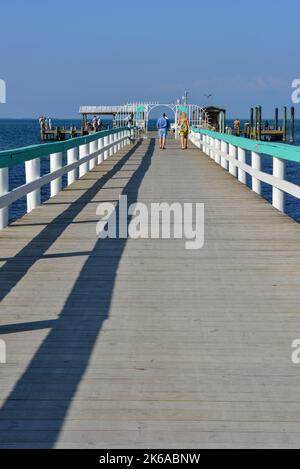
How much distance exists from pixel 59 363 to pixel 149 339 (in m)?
0.90

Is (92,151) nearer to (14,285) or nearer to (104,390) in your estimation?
(14,285)

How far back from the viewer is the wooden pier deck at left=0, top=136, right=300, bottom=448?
5.18 metres

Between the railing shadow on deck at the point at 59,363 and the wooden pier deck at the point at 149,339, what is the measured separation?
0.01m

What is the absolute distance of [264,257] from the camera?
1070cm

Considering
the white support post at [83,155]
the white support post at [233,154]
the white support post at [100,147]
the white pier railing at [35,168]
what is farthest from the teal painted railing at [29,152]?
the white support post at [100,147]

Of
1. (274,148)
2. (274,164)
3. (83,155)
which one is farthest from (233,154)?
(274,164)

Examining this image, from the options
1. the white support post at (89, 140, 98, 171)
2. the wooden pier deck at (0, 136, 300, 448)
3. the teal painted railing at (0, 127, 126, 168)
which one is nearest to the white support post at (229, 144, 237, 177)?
the white support post at (89, 140, 98, 171)

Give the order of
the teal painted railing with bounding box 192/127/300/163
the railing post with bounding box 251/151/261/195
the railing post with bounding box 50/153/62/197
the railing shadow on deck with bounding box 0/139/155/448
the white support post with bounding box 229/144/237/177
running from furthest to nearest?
the white support post with bounding box 229/144/237/177 < the railing post with bounding box 251/151/261/195 < the railing post with bounding box 50/153/62/197 < the teal painted railing with bounding box 192/127/300/163 < the railing shadow on deck with bounding box 0/139/155/448

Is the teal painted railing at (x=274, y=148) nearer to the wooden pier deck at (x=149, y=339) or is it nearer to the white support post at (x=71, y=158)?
the wooden pier deck at (x=149, y=339)

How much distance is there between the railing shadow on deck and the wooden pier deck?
1 cm

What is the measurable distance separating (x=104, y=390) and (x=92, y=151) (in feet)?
70.0

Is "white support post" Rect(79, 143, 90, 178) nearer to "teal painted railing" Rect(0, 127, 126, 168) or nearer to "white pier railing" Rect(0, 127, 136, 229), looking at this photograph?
"white pier railing" Rect(0, 127, 136, 229)

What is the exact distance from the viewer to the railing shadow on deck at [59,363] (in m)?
5.13

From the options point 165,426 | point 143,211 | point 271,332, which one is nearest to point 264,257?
point 271,332
